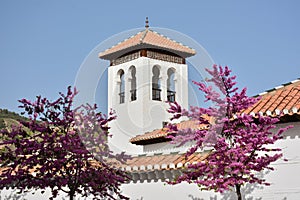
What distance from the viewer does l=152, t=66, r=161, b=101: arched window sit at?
781 inches

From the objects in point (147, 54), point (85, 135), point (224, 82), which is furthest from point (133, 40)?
point (224, 82)

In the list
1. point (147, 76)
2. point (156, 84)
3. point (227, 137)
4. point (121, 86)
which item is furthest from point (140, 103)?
point (227, 137)

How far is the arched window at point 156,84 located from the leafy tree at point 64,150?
8.65m

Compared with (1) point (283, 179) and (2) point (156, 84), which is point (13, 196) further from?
(2) point (156, 84)

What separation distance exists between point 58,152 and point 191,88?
3.32m

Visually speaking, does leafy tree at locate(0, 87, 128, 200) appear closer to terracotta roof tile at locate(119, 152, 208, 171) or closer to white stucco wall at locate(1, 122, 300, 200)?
terracotta roof tile at locate(119, 152, 208, 171)

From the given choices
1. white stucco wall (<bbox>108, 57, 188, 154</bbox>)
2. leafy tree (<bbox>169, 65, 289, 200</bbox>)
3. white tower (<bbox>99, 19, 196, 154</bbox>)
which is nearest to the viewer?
leafy tree (<bbox>169, 65, 289, 200</bbox>)

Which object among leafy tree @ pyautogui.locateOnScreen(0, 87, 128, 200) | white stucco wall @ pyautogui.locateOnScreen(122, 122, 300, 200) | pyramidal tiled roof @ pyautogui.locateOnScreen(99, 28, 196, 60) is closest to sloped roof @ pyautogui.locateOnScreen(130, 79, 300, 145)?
white stucco wall @ pyautogui.locateOnScreen(122, 122, 300, 200)

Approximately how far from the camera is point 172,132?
363 inches

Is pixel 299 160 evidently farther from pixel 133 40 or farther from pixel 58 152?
pixel 133 40

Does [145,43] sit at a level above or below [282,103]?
above

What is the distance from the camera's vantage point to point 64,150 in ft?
34.6

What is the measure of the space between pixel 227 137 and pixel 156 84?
12887 millimetres

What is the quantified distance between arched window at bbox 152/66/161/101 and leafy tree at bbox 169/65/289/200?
1026cm
